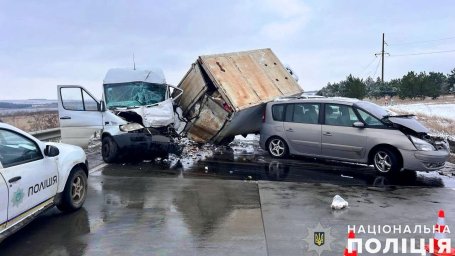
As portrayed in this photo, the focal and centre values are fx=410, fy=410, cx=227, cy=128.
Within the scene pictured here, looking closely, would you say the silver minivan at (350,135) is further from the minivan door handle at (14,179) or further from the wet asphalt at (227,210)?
the minivan door handle at (14,179)

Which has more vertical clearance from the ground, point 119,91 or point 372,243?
point 119,91

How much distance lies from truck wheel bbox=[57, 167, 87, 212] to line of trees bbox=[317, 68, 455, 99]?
36.2m

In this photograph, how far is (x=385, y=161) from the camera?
904 cm

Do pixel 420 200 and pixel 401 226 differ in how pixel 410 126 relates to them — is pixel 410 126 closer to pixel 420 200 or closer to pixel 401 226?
pixel 420 200

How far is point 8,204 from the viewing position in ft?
13.8

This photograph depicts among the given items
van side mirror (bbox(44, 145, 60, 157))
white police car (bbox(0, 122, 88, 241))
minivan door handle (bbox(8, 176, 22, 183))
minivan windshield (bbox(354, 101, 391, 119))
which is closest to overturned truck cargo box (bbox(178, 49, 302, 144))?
minivan windshield (bbox(354, 101, 391, 119))

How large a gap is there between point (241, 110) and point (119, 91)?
12.2ft

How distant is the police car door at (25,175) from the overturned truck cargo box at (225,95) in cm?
697

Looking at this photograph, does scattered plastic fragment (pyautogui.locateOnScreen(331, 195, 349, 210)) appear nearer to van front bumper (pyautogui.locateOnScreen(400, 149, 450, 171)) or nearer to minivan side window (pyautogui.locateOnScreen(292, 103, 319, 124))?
van front bumper (pyautogui.locateOnScreen(400, 149, 450, 171))

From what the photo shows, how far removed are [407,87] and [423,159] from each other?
40195 mm

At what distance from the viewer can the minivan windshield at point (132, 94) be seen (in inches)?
472

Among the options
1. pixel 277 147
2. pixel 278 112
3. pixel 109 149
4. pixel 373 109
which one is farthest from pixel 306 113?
pixel 109 149

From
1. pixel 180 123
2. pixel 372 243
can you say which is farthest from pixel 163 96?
pixel 372 243

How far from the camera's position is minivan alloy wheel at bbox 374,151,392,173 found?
897cm
